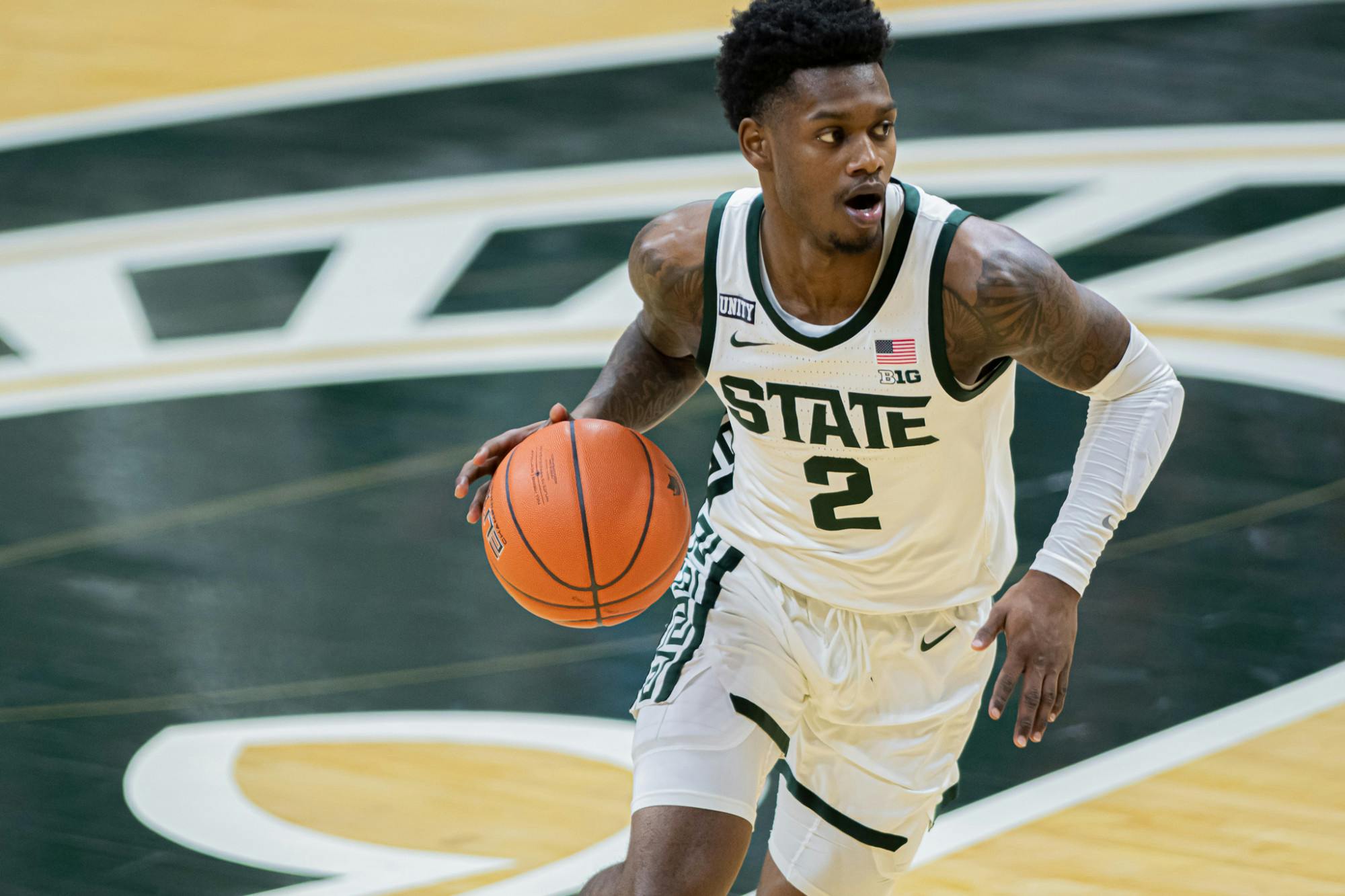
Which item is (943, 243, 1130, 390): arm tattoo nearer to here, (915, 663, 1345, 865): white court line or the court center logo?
(915, 663, 1345, 865): white court line

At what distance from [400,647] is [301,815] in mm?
904

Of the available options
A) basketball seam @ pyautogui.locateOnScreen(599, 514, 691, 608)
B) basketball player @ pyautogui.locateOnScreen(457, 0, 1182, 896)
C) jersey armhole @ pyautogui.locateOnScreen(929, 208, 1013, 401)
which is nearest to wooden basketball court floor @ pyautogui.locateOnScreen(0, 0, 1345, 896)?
basketball player @ pyautogui.locateOnScreen(457, 0, 1182, 896)

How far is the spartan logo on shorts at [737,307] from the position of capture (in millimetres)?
3398

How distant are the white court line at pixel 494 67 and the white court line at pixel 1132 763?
5978 millimetres

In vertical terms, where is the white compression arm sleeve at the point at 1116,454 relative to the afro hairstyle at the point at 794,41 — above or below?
below

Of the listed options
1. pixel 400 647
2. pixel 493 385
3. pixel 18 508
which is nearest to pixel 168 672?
pixel 400 647

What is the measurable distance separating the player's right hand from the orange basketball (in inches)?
1.2

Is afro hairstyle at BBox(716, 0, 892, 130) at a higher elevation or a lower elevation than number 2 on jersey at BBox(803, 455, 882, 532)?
higher

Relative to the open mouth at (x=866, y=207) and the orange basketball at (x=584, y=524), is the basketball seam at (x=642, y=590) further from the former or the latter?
the open mouth at (x=866, y=207)

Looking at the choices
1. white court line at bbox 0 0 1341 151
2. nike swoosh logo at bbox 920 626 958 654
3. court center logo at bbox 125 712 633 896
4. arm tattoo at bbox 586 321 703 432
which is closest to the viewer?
nike swoosh logo at bbox 920 626 958 654

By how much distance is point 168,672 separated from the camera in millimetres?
5316

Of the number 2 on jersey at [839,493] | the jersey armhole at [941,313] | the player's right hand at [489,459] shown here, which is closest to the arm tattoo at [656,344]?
the player's right hand at [489,459]

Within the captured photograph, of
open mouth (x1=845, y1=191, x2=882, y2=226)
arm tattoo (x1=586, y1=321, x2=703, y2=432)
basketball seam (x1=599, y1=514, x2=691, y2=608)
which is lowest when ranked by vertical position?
basketball seam (x1=599, y1=514, x2=691, y2=608)

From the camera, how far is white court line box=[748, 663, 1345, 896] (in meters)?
4.43
